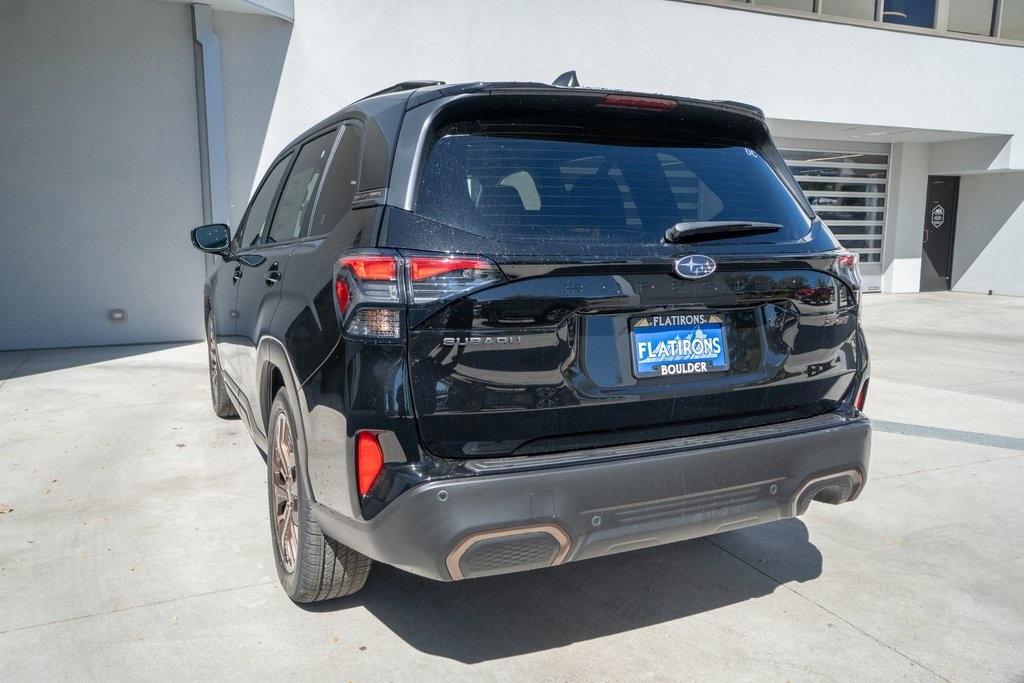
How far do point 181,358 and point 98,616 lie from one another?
5953 millimetres

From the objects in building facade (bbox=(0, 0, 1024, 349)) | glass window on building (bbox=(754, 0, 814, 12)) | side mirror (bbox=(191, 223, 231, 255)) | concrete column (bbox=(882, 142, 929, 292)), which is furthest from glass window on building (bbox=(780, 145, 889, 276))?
side mirror (bbox=(191, 223, 231, 255))

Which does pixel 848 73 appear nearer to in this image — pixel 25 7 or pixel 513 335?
pixel 25 7

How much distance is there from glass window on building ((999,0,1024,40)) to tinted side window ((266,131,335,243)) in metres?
15.4

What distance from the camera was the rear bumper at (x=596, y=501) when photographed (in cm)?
238

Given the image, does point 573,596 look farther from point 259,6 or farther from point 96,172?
point 96,172

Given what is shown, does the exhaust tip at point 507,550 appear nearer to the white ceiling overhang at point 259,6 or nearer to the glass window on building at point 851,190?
the white ceiling overhang at point 259,6

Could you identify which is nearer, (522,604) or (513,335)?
(513,335)

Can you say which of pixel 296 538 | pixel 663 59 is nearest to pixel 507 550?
pixel 296 538

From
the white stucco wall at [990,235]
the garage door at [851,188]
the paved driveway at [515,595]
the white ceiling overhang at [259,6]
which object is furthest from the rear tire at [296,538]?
the white stucco wall at [990,235]

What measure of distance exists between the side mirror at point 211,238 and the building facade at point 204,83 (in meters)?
5.01

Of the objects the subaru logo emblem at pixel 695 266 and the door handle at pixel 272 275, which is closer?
the subaru logo emblem at pixel 695 266

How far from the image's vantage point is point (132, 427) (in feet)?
19.6

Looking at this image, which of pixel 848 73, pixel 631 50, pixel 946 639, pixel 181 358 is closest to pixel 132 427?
pixel 181 358

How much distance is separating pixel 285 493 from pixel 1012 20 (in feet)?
54.4
